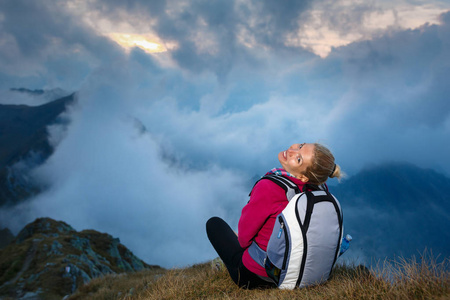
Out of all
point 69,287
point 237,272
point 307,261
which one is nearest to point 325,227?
point 307,261

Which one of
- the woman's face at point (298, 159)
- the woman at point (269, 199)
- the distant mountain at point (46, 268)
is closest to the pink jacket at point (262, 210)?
the woman at point (269, 199)

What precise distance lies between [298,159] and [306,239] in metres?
1.11

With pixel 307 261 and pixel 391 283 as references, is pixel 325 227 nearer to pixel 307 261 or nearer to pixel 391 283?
pixel 307 261

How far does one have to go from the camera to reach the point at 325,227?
329 centimetres

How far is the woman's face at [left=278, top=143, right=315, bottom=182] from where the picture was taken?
12.4 ft

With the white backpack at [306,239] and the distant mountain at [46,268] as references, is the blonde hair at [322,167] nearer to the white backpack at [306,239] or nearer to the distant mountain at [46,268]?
the white backpack at [306,239]

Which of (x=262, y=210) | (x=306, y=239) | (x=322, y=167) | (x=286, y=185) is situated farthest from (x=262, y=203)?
(x=322, y=167)

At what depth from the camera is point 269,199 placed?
363 cm

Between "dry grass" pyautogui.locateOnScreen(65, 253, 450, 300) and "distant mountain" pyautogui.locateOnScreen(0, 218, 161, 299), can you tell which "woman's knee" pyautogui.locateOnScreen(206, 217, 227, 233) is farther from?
"distant mountain" pyautogui.locateOnScreen(0, 218, 161, 299)

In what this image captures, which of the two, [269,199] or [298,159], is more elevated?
[298,159]

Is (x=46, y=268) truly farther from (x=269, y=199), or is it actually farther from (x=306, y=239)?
(x=306, y=239)

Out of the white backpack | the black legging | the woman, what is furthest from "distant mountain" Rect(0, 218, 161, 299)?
the white backpack

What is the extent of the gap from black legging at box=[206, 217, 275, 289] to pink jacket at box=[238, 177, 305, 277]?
377mm

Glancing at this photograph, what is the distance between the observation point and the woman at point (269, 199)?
3.64 meters
